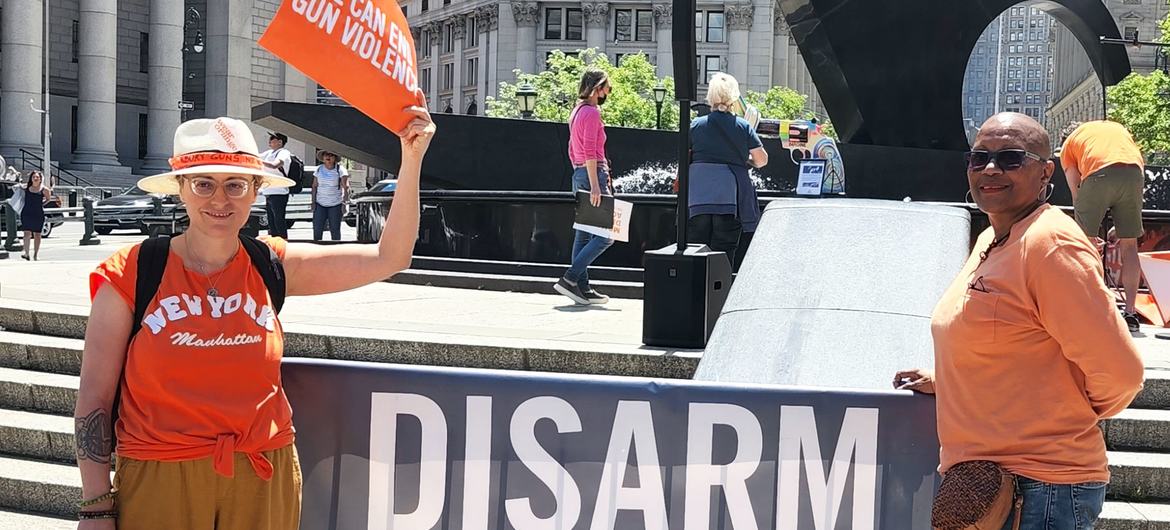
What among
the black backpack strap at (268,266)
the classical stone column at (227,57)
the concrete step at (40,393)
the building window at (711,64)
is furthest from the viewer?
the building window at (711,64)

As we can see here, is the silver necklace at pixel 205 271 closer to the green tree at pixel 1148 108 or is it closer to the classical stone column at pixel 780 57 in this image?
the green tree at pixel 1148 108

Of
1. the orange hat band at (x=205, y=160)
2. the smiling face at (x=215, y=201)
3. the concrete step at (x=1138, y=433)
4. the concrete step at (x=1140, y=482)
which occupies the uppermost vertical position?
the orange hat band at (x=205, y=160)

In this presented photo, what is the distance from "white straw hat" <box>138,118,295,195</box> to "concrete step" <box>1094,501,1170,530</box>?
3.92 m

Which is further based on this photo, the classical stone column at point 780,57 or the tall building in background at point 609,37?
the classical stone column at point 780,57

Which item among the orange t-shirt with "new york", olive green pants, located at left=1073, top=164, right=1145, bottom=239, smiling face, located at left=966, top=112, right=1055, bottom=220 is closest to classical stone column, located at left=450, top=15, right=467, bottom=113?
olive green pants, located at left=1073, top=164, right=1145, bottom=239

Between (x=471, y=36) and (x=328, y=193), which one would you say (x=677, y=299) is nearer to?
(x=328, y=193)

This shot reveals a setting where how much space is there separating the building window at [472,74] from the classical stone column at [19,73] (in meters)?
60.2

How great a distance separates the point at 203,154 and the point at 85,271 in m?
10.7

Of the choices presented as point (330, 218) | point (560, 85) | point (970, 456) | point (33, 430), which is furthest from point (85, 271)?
point (560, 85)

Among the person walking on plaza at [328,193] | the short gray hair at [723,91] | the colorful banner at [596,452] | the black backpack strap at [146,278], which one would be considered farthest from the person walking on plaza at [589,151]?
the person walking on plaza at [328,193]

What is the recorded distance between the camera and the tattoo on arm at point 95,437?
287cm

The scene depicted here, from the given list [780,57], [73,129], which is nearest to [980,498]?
[73,129]

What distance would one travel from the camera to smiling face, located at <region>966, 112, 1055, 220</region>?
275 cm

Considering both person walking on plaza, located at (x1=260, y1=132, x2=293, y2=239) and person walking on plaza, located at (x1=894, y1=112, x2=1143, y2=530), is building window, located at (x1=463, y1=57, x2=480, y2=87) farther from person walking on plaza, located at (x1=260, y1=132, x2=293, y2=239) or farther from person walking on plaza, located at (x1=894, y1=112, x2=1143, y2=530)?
person walking on plaza, located at (x1=894, y1=112, x2=1143, y2=530)
